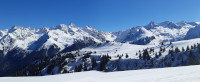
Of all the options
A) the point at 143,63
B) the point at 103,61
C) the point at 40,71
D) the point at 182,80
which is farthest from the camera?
the point at 40,71

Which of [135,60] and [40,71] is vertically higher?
[135,60]

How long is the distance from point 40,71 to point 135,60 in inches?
4045

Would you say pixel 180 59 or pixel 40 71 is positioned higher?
pixel 180 59

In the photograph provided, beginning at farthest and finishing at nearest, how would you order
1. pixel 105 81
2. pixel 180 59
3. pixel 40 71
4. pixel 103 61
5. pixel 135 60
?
1. pixel 40 71
2. pixel 103 61
3. pixel 135 60
4. pixel 180 59
5. pixel 105 81

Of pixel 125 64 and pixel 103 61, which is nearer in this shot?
pixel 125 64

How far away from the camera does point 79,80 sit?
14.2 m

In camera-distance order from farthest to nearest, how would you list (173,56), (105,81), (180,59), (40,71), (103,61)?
(40,71)
(103,61)
(173,56)
(180,59)
(105,81)

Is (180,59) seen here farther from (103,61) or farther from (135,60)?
(103,61)

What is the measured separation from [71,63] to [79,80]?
163 m

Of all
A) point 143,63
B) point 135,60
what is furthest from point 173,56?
point 135,60

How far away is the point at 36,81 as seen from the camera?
1386cm

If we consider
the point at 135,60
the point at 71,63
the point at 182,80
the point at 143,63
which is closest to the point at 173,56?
the point at 143,63

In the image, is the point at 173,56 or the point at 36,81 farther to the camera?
the point at 173,56

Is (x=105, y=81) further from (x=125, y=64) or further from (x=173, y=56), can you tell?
(x=125, y=64)
